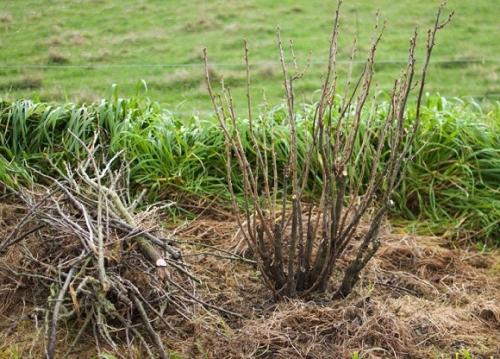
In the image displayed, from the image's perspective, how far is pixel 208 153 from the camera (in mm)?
5746

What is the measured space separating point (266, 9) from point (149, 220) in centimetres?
910

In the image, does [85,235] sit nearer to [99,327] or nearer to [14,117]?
[99,327]

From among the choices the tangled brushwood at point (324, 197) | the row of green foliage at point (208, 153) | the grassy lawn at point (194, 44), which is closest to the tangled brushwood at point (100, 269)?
the tangled brushwood at point (324, 197)

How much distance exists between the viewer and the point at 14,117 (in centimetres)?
591

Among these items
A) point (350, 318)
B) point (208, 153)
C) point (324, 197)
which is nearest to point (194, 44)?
point (208, 153)

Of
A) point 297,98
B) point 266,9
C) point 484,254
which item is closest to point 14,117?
point 484,254

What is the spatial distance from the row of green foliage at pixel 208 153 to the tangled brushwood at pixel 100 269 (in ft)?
3.76

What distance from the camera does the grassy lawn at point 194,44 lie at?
30.2 ft

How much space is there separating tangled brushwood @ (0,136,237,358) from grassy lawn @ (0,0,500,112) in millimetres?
3811

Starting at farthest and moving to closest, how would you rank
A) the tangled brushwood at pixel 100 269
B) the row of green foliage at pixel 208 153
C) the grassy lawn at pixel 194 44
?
1. the grassy lawn at pixel 194 44
2. the row of green foliage at pixel 208 153
3. the tangled brushwood at pixel 100 269

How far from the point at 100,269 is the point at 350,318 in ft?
4.14

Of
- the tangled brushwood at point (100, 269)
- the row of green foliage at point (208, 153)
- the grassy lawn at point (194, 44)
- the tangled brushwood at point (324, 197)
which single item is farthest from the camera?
the grassy lawn at point (194, 44)

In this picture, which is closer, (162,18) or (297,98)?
(297,98)

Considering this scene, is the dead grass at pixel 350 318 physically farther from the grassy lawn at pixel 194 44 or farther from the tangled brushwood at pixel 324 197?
the grassy lawn at pixel 194 44
